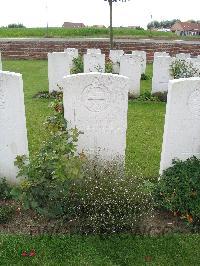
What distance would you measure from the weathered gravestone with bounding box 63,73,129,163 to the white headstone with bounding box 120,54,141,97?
6517 millimetres

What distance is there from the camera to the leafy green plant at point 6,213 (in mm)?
4812

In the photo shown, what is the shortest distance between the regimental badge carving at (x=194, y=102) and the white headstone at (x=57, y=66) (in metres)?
6.81

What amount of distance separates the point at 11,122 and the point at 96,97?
1.22m

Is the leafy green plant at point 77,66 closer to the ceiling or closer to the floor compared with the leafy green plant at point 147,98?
closer to the ceiling

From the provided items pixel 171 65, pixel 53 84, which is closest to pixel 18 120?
pixel 53 84

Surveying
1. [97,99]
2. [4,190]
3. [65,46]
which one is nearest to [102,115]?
[97,99]

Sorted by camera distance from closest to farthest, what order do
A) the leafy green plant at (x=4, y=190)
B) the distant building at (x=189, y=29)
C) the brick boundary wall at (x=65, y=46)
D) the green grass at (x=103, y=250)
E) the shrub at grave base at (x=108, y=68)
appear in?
the green grass at (x=103, y=250)
the leafy green plant at (x=4, y=190)
the shrub at grave base at (x=108, y=68)
the brick boundary wall at (x=65, y=46)
the distant building at (x=189, y=29)

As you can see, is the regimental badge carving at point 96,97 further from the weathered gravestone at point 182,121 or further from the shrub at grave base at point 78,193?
the weathered gravestone at point 182,121

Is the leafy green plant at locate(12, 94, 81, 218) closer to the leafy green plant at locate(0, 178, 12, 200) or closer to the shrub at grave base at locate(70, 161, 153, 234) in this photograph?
the shrub at grave base at locate(70, 161, 153, 234)

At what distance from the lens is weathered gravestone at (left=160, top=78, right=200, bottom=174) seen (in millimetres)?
4984

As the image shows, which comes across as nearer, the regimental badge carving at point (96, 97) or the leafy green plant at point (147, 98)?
the regimental badge carving at point (96, 97)

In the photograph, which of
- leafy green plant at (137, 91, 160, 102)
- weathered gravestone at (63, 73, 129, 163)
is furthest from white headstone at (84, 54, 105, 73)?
weathered gravestone at (63, 73, 129, 163)

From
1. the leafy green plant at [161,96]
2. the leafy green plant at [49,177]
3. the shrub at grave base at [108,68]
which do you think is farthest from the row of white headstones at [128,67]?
the leafy green plant at [49,177]

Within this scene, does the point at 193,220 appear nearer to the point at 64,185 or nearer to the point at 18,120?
the point at 64,185
